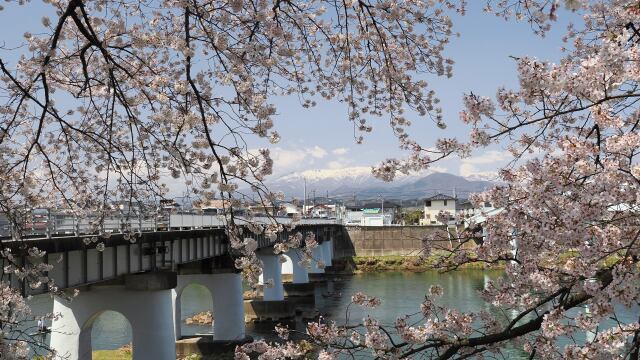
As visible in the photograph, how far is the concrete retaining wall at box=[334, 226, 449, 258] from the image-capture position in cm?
7838

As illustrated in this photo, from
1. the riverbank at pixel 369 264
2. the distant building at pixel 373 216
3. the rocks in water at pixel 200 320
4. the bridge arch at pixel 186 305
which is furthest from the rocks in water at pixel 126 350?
the distant building at pixel 373 216

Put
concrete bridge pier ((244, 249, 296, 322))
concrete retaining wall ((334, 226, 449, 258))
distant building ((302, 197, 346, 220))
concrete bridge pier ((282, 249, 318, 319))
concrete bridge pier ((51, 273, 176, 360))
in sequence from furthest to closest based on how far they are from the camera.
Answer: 1. concrete retaining wall ((334, 226, 449, 258))
2. concrete bridge pier ((282, 249, 318, 319))
3. concrete bridge pier ((244, 249, 296, 322))
4. concrete bridge pier ((51, 273, 176, 360))
5. distant building ((302, 197, 346, 220))

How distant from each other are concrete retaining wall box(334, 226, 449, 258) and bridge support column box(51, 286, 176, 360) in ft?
188

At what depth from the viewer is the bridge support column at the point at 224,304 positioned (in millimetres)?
27969

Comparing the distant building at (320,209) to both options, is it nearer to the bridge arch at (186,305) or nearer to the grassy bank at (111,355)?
the bridge arch at (186,305)

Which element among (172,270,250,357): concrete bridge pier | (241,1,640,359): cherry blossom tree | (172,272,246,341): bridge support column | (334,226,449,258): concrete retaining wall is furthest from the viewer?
(334,226,449,258): concrete retaining wall

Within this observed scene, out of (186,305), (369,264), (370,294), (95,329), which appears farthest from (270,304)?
(369,264)

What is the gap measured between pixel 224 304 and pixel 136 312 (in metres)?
8.99

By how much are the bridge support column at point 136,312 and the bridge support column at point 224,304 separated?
7829 millimetres

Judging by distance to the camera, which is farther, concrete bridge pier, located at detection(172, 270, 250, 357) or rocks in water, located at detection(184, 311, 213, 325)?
rocks in water, located at detection(184, 311, 213, 325)

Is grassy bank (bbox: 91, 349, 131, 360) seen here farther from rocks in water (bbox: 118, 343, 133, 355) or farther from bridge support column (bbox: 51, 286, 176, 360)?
bridge support column (bbox: 51, 286, 176, 360)

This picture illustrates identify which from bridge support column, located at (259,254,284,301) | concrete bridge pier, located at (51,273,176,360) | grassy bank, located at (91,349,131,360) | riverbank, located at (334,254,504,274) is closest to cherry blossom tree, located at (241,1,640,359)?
concrete bridge pier, located at (51,273,176,360)

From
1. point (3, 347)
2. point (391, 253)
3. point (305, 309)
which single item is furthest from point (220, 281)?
point (391, 253)

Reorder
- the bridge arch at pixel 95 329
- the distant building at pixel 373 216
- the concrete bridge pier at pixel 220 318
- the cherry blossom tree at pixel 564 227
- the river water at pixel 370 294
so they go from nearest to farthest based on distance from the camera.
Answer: the cherry blossom tree at pixel 564 227
the bridge arch at pixel 95 329
the concrete bridge pier at pixel 220 318
the river water at pixel 370 294
the distant building at pixel 373 216
